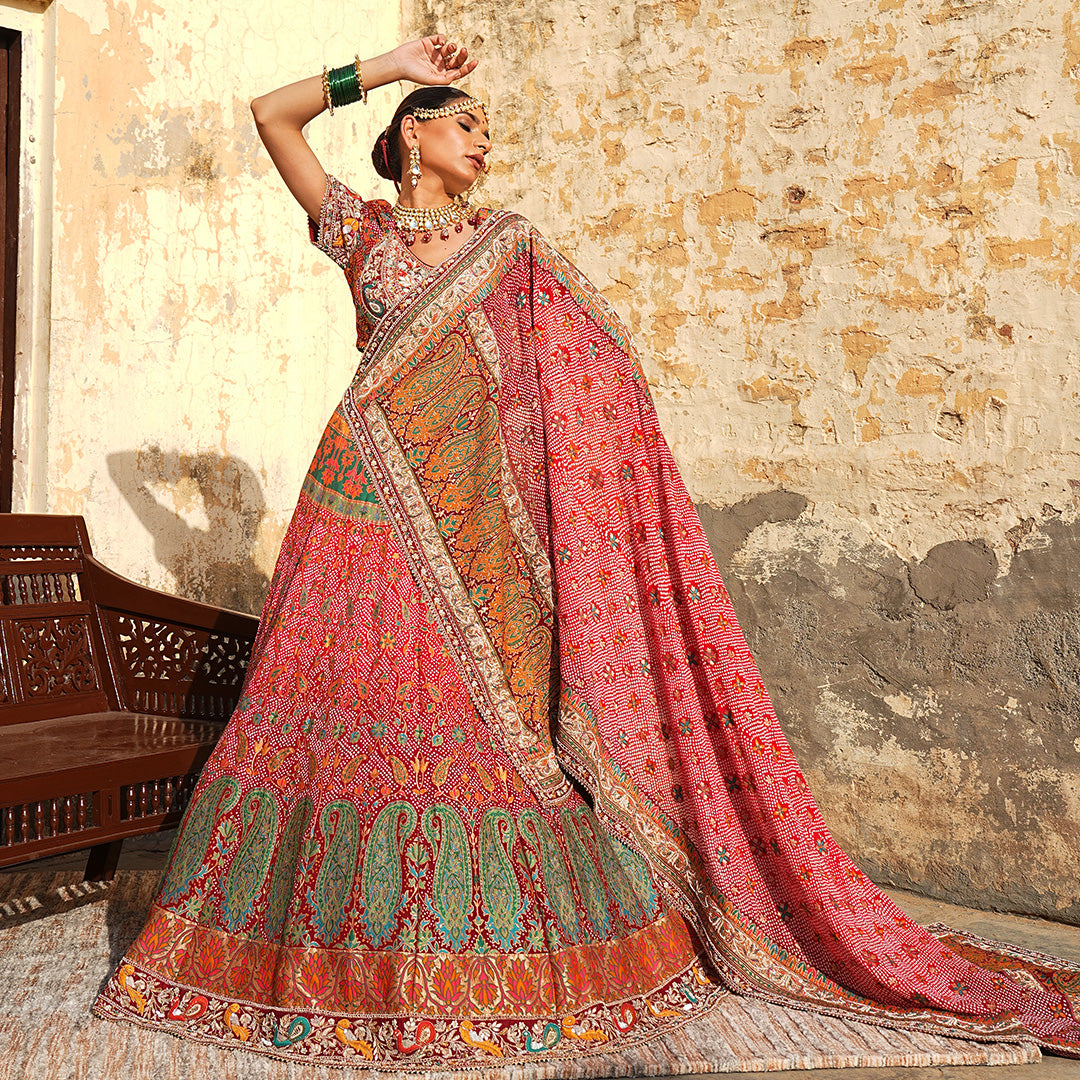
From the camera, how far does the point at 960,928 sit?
2844 mm

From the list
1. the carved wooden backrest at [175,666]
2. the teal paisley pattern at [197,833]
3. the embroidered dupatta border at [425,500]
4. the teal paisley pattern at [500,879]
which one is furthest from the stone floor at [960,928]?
the teal paisley pattern at [197,833]

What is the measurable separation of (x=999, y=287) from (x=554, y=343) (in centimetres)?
134

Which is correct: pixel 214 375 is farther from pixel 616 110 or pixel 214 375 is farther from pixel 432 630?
pixel 432 630

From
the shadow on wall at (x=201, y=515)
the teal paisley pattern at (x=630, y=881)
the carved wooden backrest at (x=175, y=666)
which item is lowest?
the teal paisley pattern at (x=630, y=881)

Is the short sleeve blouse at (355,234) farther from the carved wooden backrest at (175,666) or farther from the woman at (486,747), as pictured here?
the carved wooden backrest at (175,666)

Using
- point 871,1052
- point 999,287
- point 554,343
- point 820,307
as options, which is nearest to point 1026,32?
point 999,287

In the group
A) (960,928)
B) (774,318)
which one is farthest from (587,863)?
(774,318)

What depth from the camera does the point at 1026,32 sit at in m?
2.97

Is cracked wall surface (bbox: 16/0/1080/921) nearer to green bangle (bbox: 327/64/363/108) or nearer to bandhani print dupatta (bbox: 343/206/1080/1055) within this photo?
bandhani print dupatta (bbox: 343/206/1080/1055)

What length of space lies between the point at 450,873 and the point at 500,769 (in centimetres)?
23

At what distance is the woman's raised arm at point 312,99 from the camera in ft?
8.06

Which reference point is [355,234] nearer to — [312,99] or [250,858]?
[312,99]

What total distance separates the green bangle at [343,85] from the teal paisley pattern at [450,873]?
1575mm

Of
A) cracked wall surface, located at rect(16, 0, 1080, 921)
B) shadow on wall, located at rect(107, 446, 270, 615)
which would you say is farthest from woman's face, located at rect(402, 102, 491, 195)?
shadow on wall, located at rect(107, 446, 270, 615)
